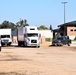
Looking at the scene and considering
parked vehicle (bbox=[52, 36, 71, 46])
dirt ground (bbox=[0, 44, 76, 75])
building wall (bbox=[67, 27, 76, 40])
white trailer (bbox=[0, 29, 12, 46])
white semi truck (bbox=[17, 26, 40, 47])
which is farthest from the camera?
building wall (bbox=[67, 27, 76, 40])

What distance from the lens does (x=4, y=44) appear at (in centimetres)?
6650

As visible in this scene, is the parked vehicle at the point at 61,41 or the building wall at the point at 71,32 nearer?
the parked vehicle at the point at 61,41

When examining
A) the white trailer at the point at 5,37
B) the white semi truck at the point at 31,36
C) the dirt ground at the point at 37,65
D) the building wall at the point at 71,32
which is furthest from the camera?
the building wall at the point at 71,32

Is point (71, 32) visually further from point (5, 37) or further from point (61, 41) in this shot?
point (61, 41)

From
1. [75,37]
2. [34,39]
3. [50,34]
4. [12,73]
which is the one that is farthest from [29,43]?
[50,34]

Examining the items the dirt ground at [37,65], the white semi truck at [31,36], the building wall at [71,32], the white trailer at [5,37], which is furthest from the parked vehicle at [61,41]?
the building wall at [71,32]

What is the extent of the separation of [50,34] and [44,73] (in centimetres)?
10948

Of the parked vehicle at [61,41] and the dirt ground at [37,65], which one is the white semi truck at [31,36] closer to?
the parked vehicle at [61,41]

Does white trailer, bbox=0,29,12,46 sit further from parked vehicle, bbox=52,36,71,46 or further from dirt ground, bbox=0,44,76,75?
dirt ground, bbox=0,44,76,75

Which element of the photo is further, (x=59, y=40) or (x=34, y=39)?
(x=59, y=40)

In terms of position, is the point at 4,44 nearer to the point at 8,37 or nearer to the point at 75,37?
the point at 8,37

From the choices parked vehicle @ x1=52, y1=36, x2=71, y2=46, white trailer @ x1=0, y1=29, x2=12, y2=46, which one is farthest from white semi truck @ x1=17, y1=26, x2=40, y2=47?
white trailer @ x1=0, y1=29, x2=12, y2=46

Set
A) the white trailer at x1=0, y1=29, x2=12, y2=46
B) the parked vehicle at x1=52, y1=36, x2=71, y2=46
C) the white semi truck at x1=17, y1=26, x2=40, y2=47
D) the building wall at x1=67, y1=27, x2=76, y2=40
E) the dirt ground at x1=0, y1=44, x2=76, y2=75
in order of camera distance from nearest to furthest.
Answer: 1. the dirt ground at x1=0, y1=44, x2=76, y2=75
2. the white semi truck at x1=17, y1=26, x2=40, y2=47
3. the parked vehicle at x1=52, y1=36, x2=71, y2=46
4. the white trailer at x1=0, y1=29, x2=12, y2=46
5. the building wall at x1=67, y1=27, x2=76, y2=40

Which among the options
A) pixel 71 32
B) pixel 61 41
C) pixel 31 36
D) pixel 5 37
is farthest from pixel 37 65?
pixel 71 32
